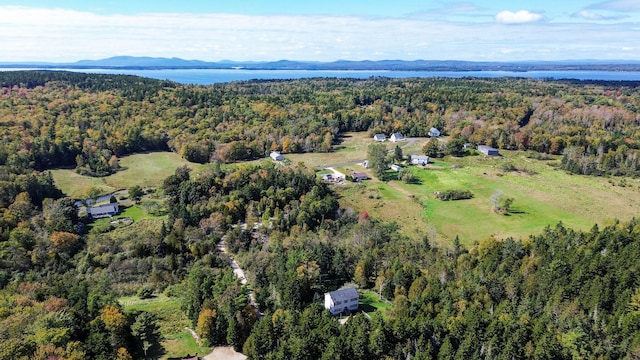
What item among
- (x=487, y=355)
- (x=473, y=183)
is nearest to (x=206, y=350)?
(x=487, y=355)

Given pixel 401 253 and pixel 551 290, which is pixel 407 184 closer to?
pixel 401 253

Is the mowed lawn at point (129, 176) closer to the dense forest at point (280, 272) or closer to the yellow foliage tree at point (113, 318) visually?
the dense forest at point (280, 272)

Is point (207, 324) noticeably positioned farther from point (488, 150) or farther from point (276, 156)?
point (488, 150)

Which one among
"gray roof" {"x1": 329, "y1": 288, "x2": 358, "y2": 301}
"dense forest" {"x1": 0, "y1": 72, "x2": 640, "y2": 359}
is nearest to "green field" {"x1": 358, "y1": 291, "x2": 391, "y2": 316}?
"dense forest" {"x1": 0, "y1": 72, "x2": 640, "y2": 359}

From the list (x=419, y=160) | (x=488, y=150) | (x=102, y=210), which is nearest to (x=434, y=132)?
(x=488, y=150)

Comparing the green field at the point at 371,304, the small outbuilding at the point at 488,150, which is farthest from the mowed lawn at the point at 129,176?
the small outbuilding at the point at 488,150

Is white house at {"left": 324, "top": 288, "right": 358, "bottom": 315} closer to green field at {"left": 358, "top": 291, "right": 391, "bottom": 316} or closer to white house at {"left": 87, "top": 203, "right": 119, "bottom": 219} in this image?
green field at {"left": 358, "top": 291, "right": 391, "bottom": 316}

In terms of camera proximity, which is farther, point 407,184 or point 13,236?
point 407,184
